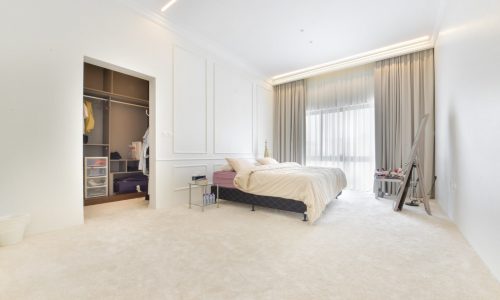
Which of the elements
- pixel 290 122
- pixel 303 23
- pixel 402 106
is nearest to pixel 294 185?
pixel 303 23

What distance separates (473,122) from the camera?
2137mm

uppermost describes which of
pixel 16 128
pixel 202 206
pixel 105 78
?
pixel 105 78

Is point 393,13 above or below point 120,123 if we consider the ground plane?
above

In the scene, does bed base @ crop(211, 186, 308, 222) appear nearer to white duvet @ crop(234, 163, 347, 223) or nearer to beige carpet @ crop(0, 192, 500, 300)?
white duvet @ crop(234, 163, 347, 223)

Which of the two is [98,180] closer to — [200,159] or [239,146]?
[200,159]

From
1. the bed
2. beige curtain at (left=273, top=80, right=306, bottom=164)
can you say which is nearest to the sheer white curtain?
beige curtain at (left=273, top=80, right=306, bottom=164)

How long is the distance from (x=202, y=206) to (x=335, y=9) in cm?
370

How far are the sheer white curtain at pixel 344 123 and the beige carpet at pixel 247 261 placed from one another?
2.41 m

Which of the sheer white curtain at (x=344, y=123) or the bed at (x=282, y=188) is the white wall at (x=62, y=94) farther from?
the sheer white curtain at (x=344, y=123)

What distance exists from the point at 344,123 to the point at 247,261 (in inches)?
181

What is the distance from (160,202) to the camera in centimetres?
365

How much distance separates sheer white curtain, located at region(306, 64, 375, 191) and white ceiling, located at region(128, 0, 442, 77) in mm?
816

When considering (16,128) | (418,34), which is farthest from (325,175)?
(16,128)

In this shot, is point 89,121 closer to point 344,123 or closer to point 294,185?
point 294,185
